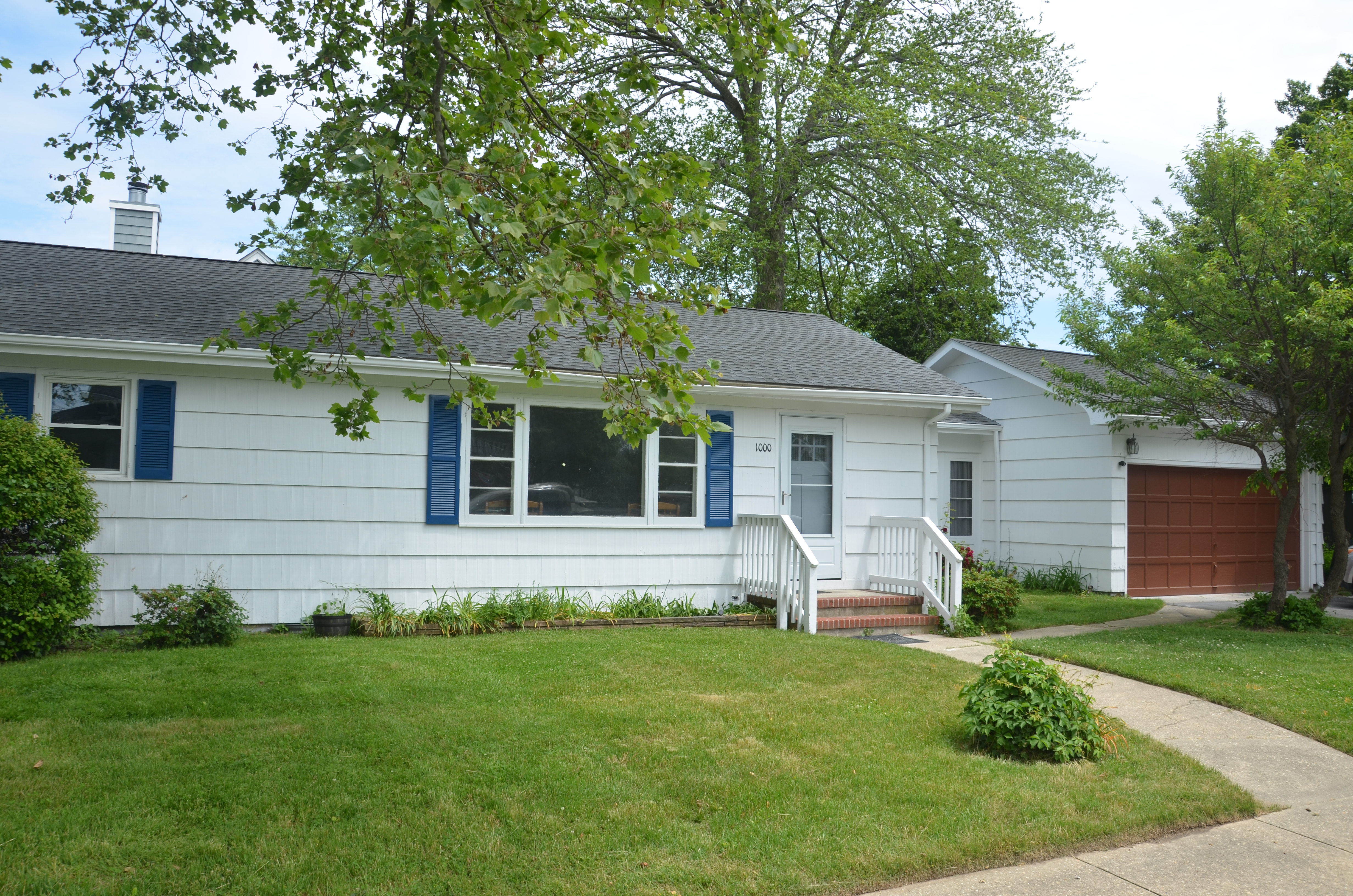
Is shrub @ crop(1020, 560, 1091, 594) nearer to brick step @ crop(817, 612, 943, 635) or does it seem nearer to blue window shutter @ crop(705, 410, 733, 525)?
brick step @ crop(817, 612, 943, 635)

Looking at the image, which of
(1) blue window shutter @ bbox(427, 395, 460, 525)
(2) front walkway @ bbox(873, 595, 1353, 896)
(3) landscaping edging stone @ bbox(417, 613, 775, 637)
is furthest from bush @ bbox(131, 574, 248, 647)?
(2) front walkway @ bbox(873, 595, 1353, 896)

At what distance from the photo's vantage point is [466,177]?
14.9 ft

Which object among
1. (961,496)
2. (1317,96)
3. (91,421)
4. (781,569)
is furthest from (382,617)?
(1317,96)

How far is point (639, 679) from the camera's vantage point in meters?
6.87

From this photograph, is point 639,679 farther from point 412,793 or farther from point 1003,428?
point 1003,428

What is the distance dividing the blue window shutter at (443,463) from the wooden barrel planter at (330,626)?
4.16 ft

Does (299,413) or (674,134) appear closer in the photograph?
(299,413)

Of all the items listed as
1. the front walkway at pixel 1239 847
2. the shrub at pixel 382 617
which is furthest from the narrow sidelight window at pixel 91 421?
the front walkway at pixel 1239 847

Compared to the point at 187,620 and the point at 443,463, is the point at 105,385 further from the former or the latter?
the point at 443,463

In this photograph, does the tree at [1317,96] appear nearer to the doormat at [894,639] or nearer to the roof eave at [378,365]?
the roof eave at [378,365]

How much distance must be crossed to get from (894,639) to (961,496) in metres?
7.17

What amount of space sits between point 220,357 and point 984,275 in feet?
54.3

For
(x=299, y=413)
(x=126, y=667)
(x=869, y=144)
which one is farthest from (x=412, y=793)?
(x=869, y=144)

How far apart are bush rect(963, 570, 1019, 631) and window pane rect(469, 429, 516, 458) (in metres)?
5.25
